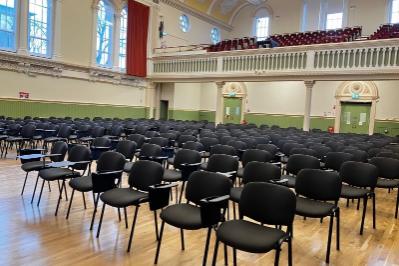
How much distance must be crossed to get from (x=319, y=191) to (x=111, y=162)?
2.46 meters

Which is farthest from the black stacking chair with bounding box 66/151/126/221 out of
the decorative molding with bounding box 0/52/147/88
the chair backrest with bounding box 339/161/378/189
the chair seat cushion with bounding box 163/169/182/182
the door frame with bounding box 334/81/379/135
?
the door frame with bounding box 334/81/379/135

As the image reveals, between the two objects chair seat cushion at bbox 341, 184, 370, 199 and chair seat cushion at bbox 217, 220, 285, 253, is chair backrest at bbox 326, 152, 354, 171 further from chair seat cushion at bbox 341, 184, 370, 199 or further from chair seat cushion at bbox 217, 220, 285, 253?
chair seat cushion at bbox 217, 220, 285, 253

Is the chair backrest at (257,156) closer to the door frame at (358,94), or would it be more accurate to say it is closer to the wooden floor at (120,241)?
the wooden floor at (120,241)

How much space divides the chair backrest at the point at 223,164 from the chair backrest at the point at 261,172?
1.43ft

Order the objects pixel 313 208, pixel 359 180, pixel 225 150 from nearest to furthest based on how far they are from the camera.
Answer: pixel 313 208 < pixel 359 180 < pixel 225 150

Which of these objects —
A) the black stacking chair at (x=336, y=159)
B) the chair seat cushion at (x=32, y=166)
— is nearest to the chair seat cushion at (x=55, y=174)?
the chair seat cushion at (x=32, y=166)

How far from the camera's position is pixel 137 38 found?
1800 centimetres

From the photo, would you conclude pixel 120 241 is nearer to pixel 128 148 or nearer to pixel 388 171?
pixel 128 148

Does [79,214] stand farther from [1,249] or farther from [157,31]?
[157,31]

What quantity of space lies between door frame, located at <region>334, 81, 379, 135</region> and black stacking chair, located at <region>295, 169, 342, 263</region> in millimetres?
14498

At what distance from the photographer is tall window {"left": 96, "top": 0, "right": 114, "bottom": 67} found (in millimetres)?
16312

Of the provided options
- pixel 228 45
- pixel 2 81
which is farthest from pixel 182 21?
pixel 2 81

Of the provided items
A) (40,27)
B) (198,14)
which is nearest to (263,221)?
(40,27)

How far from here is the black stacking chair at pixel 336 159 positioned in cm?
539
